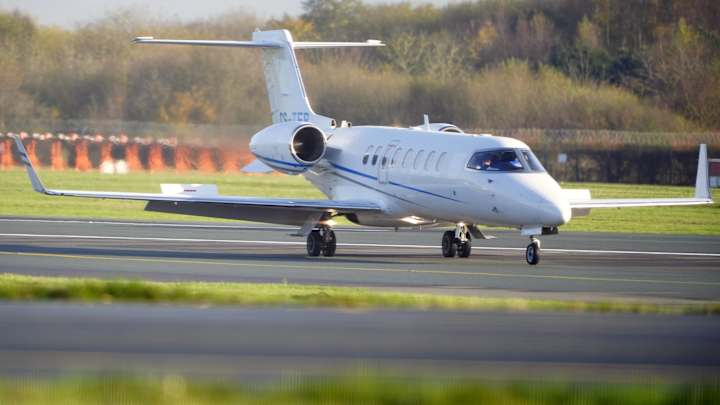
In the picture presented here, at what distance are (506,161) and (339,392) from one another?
1423 cm

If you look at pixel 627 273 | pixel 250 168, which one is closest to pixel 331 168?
pixel 250 168

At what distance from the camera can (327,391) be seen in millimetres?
8789

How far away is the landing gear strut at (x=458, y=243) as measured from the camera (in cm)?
2442

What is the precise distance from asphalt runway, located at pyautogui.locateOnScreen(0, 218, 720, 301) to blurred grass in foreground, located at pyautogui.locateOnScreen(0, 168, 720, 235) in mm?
3643

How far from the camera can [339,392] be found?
346 inches

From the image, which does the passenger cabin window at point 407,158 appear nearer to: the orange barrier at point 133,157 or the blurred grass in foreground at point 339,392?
the blurred grass in foreground at point 339,392

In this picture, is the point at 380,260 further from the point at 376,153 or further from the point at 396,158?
the point at 376,153

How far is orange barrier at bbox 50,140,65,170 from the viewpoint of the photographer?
48.1 meters

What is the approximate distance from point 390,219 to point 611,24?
38.3 metres

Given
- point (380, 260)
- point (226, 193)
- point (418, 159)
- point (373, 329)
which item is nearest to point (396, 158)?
point (418, 159)

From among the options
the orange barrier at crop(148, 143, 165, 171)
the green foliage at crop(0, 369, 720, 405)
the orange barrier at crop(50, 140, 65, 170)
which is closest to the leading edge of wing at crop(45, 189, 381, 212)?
the green foliage at crop(0, 369, 720, 405)

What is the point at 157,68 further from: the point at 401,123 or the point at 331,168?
the point at 331,168

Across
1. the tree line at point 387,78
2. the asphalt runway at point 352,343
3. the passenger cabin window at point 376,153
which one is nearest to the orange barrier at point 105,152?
the tree line at point 387,78

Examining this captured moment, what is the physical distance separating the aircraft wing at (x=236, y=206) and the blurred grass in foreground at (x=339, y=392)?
14.4 m
